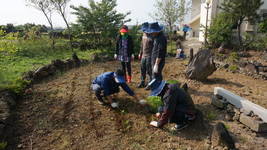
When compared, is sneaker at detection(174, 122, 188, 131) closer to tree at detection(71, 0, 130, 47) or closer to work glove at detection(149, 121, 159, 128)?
work glove at detection(149, 121, 159, 128)

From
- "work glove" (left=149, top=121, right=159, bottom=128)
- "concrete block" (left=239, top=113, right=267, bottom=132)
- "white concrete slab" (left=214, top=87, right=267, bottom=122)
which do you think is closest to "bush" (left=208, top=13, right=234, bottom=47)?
"white concrete slab" (left=214, top=87, right=267, bottom=122)

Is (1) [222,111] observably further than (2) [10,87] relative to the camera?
No

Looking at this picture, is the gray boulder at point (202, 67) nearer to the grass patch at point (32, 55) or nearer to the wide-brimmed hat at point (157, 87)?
the wide-brimmed hat at point (157, 87)

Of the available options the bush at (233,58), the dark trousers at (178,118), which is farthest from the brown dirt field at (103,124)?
the bush at (233,58)

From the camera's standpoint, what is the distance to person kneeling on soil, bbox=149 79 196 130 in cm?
251

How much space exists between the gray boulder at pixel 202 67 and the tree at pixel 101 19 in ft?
16.7

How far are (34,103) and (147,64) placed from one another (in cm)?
263

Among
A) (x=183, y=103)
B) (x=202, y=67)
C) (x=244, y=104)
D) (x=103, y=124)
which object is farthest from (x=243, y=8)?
(x=103, y=124)

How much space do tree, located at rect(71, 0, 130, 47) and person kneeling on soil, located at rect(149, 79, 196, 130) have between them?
672cm

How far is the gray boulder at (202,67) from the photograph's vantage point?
4.64 meters

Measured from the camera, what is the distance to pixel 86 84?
4824 millimetres

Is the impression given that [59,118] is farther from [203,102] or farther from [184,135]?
[203,102]

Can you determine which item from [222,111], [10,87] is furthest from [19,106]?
[222,111]

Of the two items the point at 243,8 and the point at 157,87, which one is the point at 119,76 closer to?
the point at 157,87
